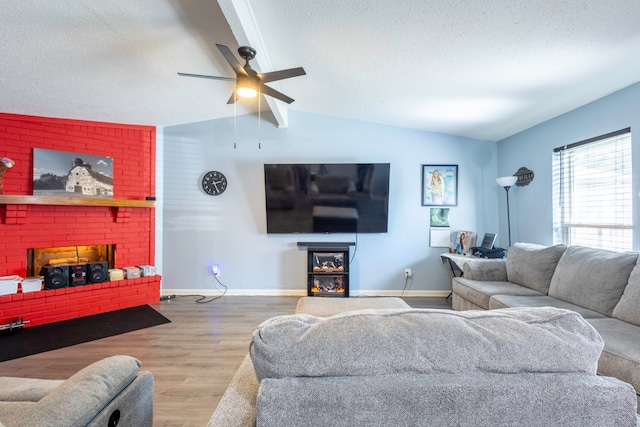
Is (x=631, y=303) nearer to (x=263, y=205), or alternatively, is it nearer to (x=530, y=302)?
(x=530, y=302)

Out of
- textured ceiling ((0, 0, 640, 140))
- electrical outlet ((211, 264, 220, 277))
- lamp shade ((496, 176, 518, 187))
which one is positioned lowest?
electrical outlet ((211, 264, 220, 277))

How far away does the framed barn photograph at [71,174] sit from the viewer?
342 cm

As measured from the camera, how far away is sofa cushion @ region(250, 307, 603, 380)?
0.70 meters

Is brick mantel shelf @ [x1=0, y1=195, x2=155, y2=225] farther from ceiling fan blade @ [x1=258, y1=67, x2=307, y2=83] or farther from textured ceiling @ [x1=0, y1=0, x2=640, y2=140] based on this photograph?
ceiling fan blade @ [x1=258, y1=67, x2=307, y2=83]

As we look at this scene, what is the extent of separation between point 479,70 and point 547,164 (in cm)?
171

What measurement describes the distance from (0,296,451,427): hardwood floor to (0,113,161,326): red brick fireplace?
877 millimetres

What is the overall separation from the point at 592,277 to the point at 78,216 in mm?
5440

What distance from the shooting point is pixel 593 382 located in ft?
2.25

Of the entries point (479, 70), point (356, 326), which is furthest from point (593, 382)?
point (479, 70)

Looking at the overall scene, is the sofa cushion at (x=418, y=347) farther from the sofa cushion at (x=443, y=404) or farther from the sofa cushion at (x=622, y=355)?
the sofa cushion at (x=622, y=355)

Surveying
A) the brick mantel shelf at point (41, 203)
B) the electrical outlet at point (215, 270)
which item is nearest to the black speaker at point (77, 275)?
the brick mantel shelf at point (41, 203)

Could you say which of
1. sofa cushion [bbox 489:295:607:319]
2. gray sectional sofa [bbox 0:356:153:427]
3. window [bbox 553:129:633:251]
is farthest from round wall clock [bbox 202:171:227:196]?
window [bbox 553:129:633:251]

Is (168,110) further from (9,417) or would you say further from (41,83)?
(9,417)

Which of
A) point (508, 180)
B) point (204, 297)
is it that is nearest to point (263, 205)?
point (204, 297)
